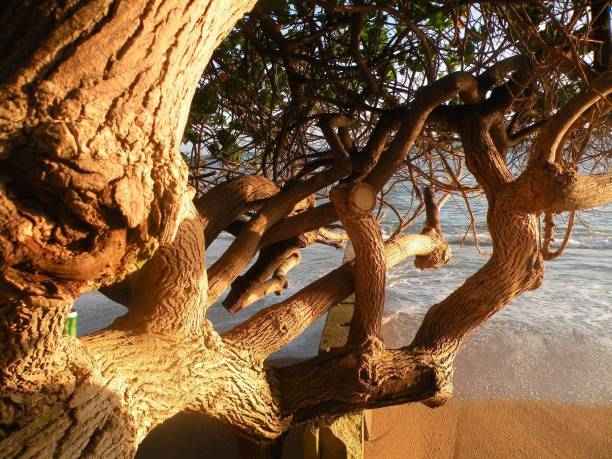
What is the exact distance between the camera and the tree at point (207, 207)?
2.33ft

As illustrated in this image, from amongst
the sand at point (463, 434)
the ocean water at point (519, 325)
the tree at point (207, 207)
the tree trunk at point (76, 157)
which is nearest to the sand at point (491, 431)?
the sand at point (463, 434)

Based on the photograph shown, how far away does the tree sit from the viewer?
71 cm

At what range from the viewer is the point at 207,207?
2266mm

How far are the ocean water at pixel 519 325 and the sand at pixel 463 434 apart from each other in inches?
12.9

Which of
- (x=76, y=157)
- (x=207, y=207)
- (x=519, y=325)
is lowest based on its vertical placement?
(x=519, y=325)

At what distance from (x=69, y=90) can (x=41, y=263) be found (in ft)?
0.83

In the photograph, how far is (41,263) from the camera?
725 mm

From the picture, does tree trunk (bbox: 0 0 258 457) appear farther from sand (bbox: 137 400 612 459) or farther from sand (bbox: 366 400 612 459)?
sand (bbox: 366 400 612 459)

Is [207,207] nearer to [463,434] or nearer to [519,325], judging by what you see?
[463,434]

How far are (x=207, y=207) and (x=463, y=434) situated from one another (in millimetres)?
2652

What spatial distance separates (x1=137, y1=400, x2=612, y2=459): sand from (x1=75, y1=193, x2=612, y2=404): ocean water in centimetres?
33

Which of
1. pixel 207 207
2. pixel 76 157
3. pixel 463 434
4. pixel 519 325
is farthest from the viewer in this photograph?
pixel 519 325

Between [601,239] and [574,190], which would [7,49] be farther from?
[601,239]

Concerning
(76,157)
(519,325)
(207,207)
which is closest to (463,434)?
(207,207)
